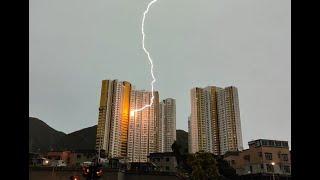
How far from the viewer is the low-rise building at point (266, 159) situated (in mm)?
53594

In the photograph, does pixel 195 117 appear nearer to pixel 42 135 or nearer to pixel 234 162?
pixel 234 162

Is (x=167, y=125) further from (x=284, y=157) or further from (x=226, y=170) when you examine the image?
(x=284, y=157)

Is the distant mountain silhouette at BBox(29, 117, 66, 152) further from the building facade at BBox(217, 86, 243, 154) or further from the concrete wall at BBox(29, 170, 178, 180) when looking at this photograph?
the concrete wall at BBox(29, 170, 178, 180)

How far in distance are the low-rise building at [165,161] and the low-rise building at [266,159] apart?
471 inches

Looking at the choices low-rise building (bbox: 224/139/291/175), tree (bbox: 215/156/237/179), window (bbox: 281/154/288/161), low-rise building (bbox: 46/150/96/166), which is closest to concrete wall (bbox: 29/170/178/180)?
low-rise building (bbox: 46/150/96/166)

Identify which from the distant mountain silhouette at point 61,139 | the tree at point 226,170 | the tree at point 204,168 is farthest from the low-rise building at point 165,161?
the distant mountain silhouette at point 61,139

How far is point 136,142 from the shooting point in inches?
3406

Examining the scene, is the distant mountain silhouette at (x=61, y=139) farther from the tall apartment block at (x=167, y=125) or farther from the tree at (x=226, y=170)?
the tree at (x=226, y=170)

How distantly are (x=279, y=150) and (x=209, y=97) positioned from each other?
117 ft

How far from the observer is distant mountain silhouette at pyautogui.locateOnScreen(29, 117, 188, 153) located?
379ft

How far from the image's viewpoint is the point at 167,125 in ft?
314
